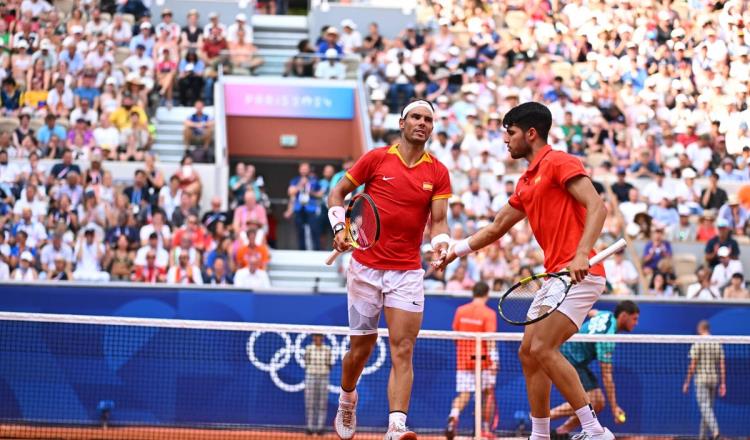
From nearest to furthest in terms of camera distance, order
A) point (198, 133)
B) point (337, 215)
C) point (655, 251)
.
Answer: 1. point (337, 215)
2. point (655, 251)
3. point (198, 133)

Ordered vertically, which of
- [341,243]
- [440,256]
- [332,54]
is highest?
[332,54]

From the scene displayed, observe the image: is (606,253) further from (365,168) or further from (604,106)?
(604,106)

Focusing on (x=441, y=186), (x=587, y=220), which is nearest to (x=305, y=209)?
(x=441, y=186)

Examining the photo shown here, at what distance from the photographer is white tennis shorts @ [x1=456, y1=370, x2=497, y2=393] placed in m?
14.2

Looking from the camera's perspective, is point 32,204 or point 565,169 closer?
point 565,169

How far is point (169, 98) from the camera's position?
25391 millimetres

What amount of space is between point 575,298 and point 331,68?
59.8ft

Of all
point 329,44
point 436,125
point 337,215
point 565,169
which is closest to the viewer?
point 565,169

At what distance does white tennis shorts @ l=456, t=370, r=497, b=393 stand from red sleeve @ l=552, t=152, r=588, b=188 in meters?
5.46

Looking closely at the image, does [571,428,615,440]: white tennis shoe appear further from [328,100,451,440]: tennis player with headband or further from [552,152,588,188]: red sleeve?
[552,152,588,188]: red sleeve

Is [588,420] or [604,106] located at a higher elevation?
[604,106]

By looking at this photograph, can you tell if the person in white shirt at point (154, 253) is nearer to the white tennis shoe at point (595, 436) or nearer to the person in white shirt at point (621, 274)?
the person in white shirt at point (621, 274)

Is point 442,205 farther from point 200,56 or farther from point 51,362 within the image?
point 200,56

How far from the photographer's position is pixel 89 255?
19.2 metres
